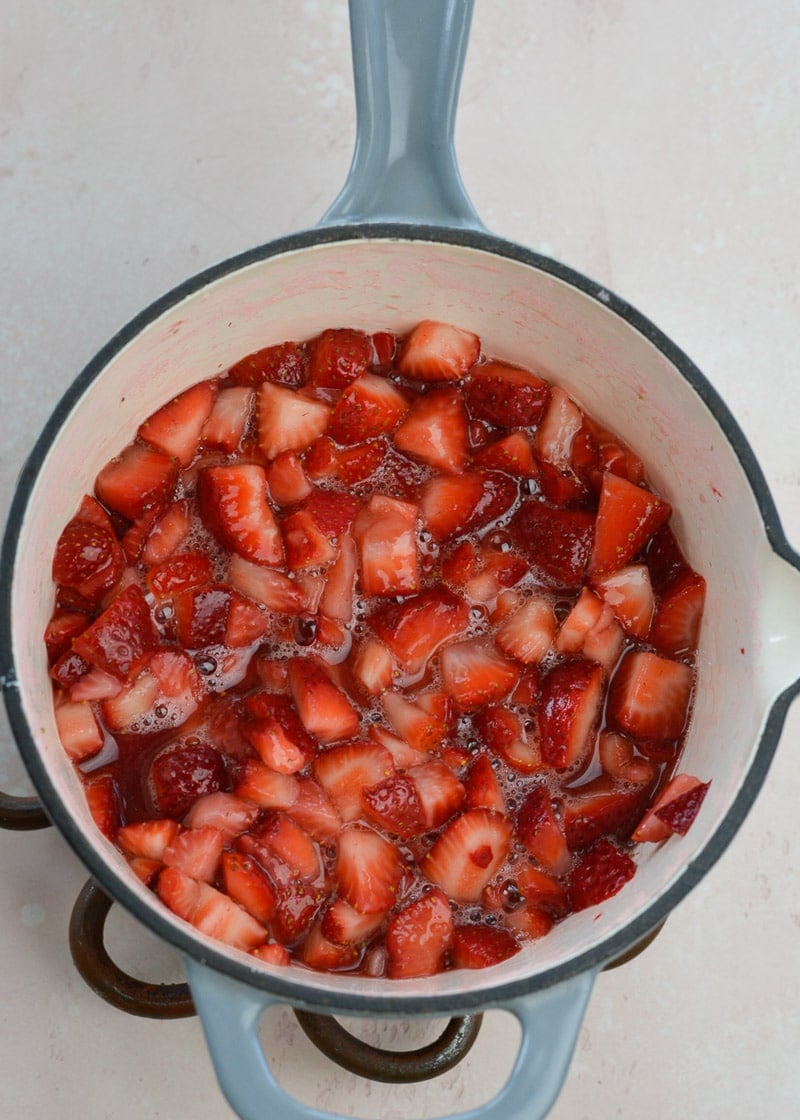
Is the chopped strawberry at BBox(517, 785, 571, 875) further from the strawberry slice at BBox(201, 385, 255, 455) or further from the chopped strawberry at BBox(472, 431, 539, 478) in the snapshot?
the strawberry slice at BBox(201, 385, 255, 455)

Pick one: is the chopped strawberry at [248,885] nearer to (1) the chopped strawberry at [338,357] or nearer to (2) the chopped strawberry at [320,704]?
(2) the chopped strawberry at [320,704]

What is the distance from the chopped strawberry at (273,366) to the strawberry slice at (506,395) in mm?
155

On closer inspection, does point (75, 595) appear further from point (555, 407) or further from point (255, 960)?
point (555, 407)

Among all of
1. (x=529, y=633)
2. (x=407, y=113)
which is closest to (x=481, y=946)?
(x=529, y=633)

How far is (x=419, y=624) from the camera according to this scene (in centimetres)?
88

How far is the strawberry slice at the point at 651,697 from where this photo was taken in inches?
34.8

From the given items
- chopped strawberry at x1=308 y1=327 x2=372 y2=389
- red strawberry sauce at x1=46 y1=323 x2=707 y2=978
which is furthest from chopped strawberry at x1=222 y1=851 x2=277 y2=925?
chopped strawberry at x1=308 y1=327 x2=372 y2=389

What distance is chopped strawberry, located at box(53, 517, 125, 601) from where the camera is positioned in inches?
32.3

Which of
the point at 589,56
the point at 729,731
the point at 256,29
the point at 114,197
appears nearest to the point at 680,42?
the point at 589,56

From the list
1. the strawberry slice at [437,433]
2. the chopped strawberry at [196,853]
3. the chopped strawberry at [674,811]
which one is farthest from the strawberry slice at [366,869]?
the strawberry slice at [437,433]

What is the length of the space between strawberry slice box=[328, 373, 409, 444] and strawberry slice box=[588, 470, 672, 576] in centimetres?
20

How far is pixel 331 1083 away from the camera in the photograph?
38.6 inches

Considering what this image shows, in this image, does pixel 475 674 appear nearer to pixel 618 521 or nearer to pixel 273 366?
pixel 618 521

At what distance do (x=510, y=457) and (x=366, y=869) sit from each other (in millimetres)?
375
